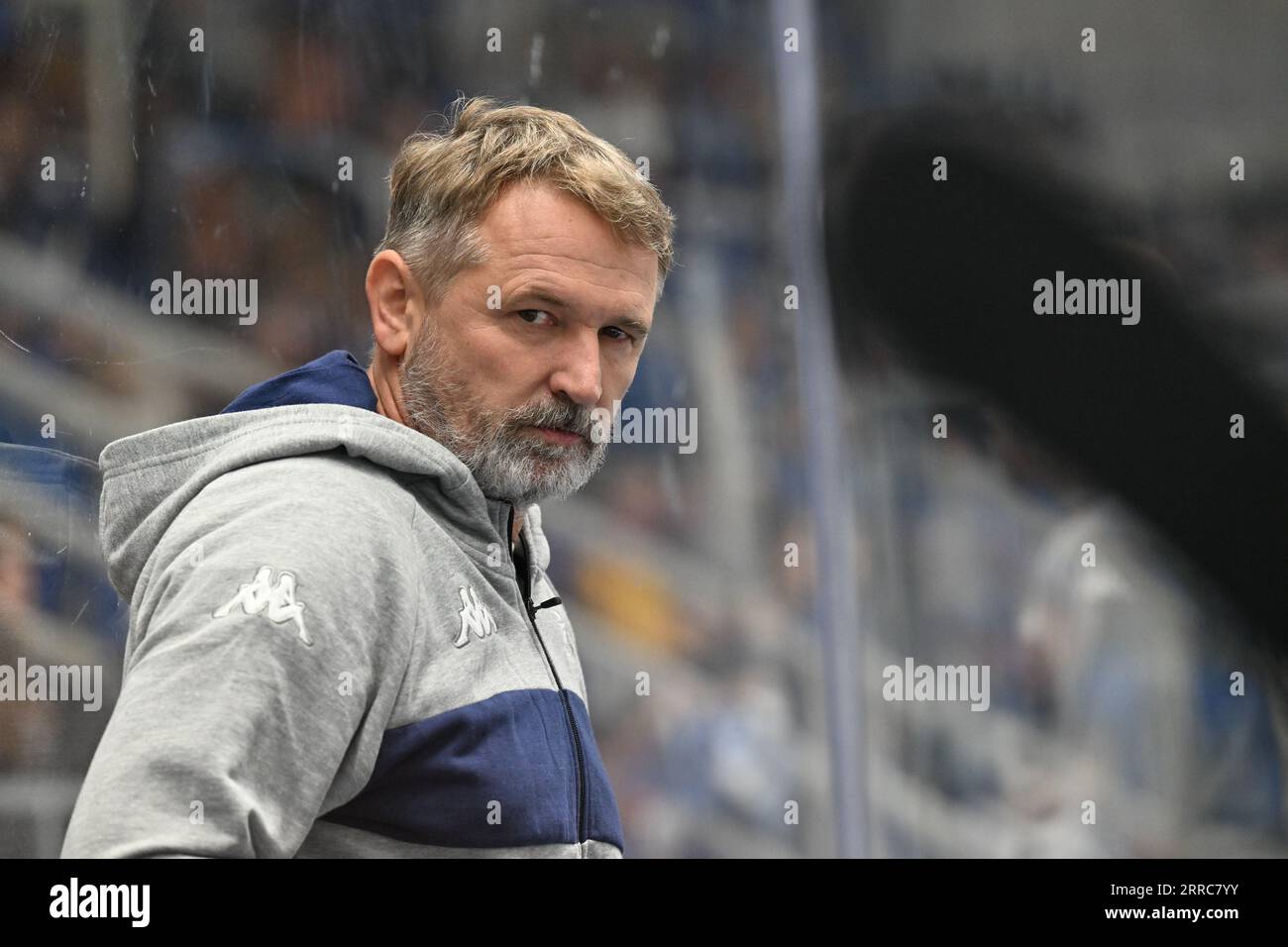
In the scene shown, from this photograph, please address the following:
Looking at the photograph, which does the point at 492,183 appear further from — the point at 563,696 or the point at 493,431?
the point at 563,696

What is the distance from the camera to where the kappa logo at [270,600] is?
2.56 ft

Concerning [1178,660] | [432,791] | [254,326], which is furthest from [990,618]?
[432,791]

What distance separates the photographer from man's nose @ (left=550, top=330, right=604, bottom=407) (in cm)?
109

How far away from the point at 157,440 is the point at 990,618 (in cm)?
231

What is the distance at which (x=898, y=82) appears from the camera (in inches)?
115

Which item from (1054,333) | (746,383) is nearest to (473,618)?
(746,383)

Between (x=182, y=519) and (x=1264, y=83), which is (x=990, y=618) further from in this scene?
(x=182, y=519)

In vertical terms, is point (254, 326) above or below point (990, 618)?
above

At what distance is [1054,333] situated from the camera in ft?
9.66

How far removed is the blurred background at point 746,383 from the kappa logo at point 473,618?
71.3 inches

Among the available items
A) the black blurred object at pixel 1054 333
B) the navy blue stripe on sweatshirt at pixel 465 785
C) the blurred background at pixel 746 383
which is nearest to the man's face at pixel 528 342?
the navy blue stripe on sweatshirt at pixel 465 785

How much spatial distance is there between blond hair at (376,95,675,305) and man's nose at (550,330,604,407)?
99 millimetres

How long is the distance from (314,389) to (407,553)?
0.20 meters

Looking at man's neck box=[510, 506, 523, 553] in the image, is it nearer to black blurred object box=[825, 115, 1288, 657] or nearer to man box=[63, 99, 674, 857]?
man box=[63, 99, 674, 857]
